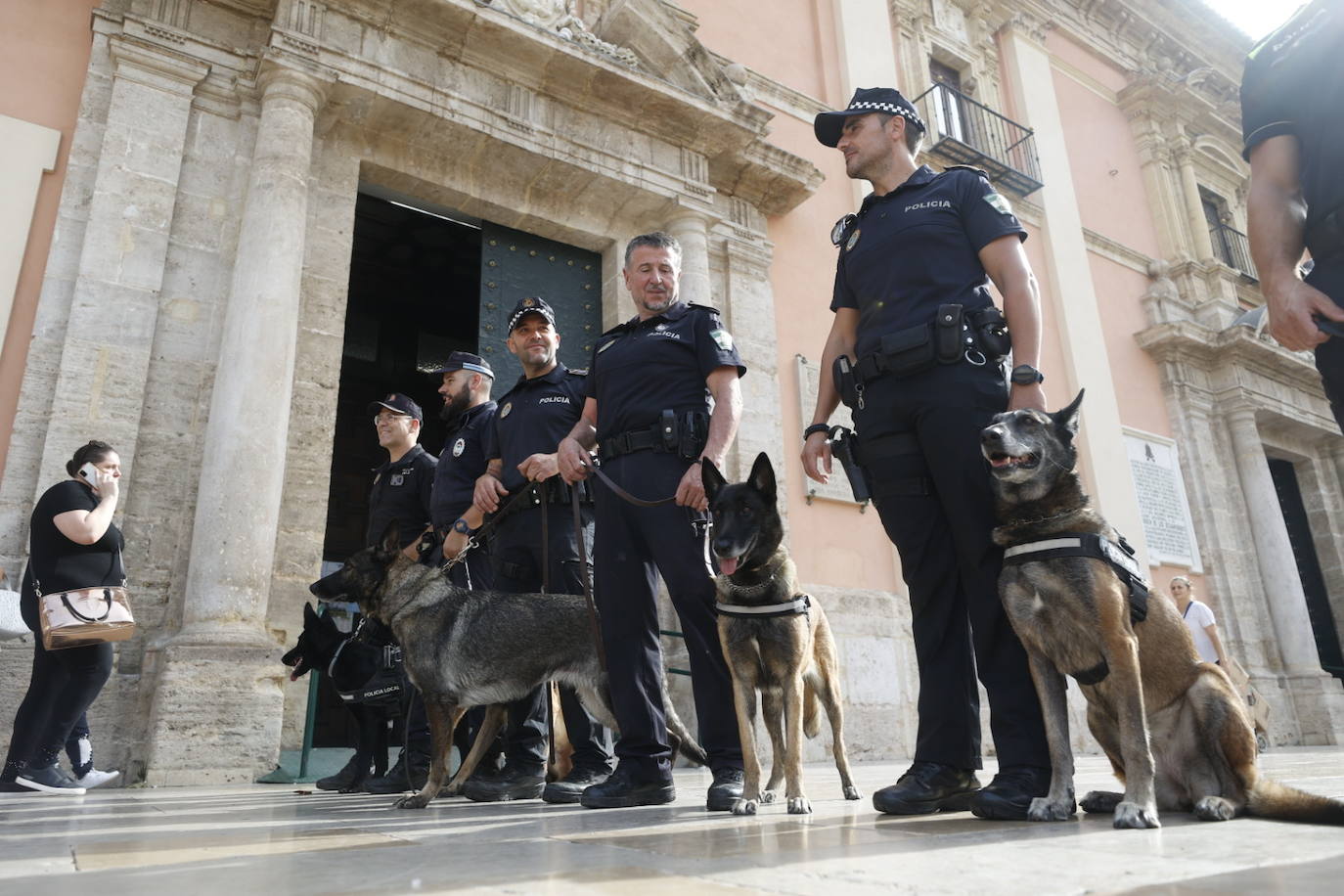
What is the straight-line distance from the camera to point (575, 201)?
7.89 meters

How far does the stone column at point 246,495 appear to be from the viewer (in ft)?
15.2

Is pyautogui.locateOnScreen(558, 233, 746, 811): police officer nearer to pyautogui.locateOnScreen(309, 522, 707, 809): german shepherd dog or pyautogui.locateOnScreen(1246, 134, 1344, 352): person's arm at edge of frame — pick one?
pyautogui.locateOnScreen(309, 522, 707, 809): german shepherd dog

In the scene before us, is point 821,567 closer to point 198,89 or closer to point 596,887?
point 198,89

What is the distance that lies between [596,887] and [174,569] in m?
4.83

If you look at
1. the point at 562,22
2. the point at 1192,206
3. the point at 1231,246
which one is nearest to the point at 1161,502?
the point at 1192,206

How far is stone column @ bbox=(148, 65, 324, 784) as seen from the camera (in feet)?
15.2

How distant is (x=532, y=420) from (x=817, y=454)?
1554mm

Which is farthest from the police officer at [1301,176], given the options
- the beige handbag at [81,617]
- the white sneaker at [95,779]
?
the white sneaker at [95,779]

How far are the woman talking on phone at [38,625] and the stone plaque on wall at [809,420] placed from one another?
558cm

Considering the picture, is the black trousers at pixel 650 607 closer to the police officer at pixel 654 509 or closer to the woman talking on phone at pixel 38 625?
the police officer at pixel 654 509

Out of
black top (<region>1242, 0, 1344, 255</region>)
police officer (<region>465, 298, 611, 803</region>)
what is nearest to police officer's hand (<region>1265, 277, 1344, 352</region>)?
black top (<region>1242, 0, 1344, 255</region>)

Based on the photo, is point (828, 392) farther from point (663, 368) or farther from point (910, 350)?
point (663, 368)

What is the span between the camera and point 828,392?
10.1 ft

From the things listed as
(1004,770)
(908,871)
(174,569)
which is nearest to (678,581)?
(1004,770)
